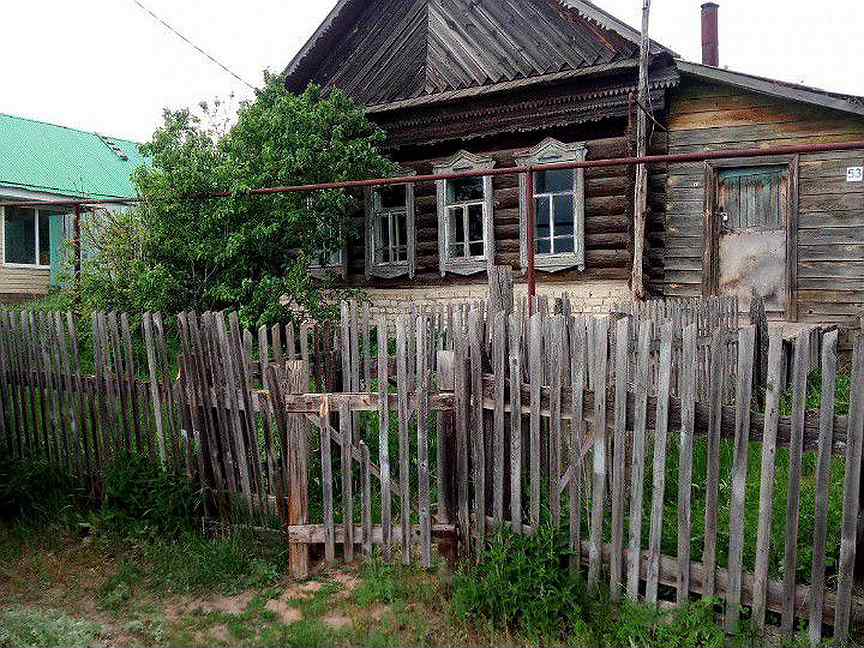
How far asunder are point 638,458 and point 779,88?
8.59 meters

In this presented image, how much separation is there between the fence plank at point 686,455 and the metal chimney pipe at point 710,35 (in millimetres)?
11525

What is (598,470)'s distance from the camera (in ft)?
13.0

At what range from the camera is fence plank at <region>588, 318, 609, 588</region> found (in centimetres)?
391

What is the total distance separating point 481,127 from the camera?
43.6ft

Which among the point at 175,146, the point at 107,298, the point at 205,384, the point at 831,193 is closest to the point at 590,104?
the point at 831,193

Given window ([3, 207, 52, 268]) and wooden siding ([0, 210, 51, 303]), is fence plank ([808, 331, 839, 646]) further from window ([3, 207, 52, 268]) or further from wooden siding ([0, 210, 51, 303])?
window ([3, 207, 52, 268])

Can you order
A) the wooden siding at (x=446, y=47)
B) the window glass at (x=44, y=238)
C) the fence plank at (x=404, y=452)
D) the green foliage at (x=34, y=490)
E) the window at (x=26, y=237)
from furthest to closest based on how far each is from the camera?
the window glass at (x=44, y=238), the window at (x=26, y=237), the wooden siding at (x=446, y=47), the green foliage at (x=34, y=490), the fence plank at (x=404, y=452)

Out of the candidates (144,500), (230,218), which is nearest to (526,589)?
(144,500)

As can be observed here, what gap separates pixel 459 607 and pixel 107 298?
8677 mm

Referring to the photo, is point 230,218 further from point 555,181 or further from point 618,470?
point 618,470

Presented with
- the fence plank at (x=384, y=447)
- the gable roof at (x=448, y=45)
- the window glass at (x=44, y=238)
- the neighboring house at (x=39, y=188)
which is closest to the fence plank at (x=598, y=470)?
the fence plank at (x=384, y=447)

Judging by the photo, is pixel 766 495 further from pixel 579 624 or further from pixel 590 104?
pixel 590 104

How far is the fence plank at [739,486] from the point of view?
3479 millimetres

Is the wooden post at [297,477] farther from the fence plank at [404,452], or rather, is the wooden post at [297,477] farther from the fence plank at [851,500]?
the fence plank at [851,500]
